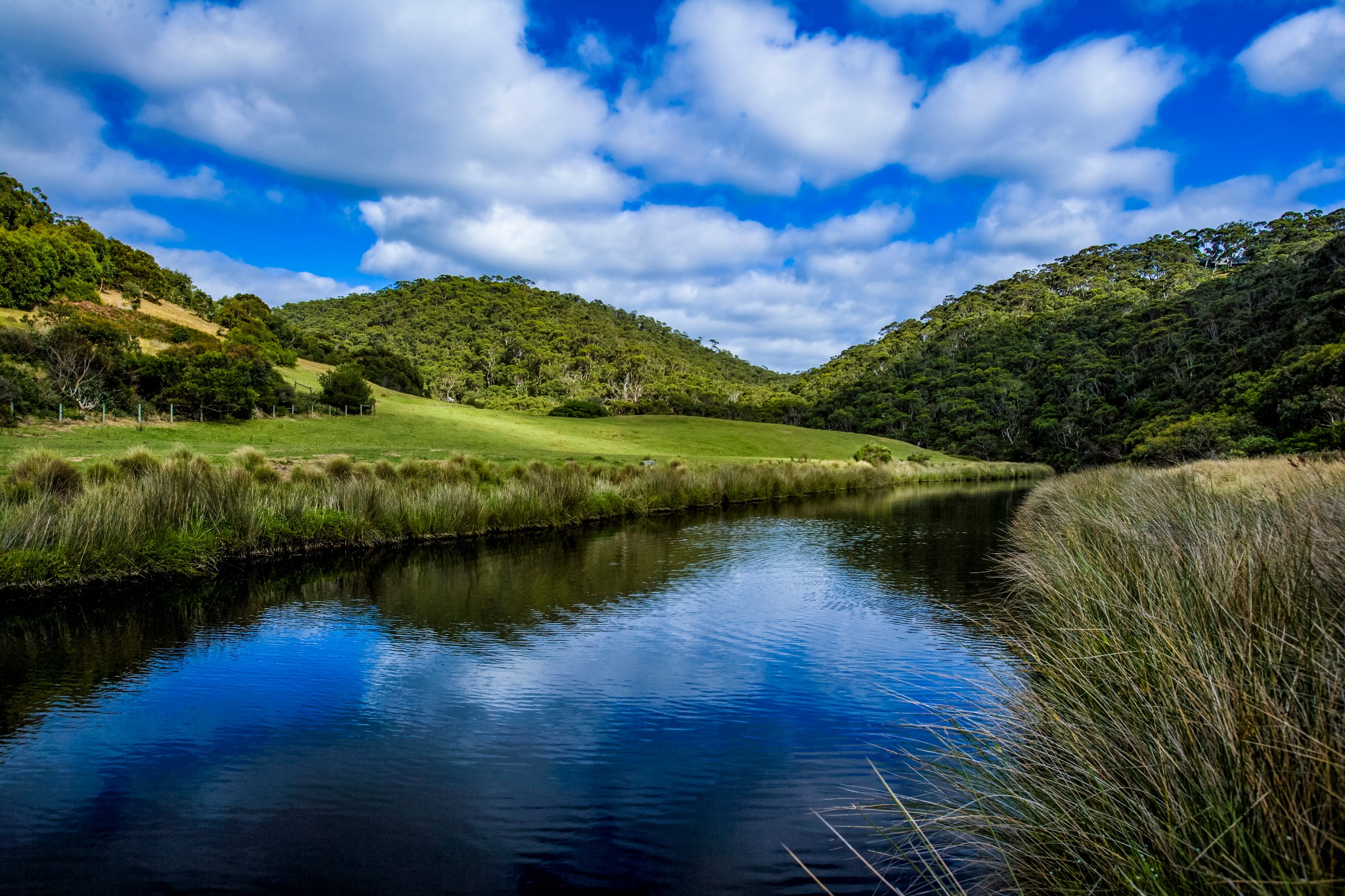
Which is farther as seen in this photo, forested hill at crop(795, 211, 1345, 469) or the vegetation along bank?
the vegetation along bank

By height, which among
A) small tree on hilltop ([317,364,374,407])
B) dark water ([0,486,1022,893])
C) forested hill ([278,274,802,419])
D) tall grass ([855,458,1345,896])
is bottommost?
dark water ([0,486,1022,893])

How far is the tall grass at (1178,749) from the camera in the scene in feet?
5.79

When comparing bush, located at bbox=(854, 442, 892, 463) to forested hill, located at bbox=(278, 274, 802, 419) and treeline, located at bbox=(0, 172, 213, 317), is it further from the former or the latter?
treeline, located at bbox=(0, 172, 213, 317)

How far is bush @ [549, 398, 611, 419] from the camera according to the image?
205ft

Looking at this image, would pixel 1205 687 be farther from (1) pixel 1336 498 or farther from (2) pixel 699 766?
(1) pixel 1336 498

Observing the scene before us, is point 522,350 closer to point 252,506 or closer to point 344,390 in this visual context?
point 344,390

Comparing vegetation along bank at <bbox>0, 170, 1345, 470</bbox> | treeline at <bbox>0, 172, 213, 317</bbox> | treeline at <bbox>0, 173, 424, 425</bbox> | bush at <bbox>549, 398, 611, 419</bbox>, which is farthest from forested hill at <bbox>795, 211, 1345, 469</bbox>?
treeline at <bbox>0, 172, 213, 317</bbox>

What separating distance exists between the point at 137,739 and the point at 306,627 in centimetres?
285

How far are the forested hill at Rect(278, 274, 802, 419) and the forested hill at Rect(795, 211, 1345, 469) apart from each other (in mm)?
16127

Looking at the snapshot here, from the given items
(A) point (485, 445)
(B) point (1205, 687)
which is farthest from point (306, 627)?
(A) point (485, 445)

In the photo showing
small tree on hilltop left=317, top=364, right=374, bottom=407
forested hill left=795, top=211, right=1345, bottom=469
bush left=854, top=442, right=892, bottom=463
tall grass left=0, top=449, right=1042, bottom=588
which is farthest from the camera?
bush left=854, top=442, right=892, bottom=463

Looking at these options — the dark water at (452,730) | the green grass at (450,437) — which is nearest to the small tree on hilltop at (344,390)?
the green grass at (450,437)

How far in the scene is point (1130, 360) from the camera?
6944cm

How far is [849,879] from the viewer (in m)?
3.24
